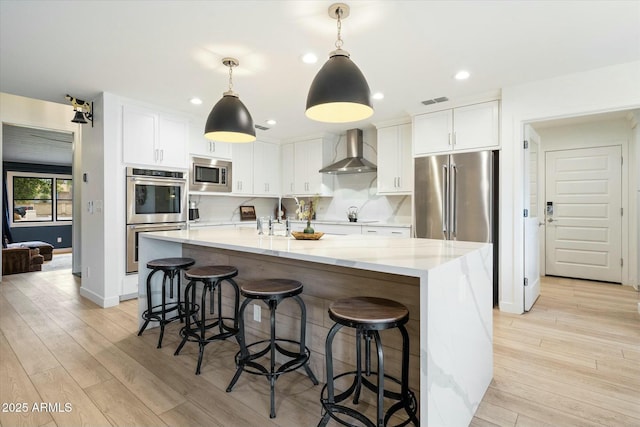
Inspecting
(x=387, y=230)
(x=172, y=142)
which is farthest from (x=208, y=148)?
(x=387, y=230)

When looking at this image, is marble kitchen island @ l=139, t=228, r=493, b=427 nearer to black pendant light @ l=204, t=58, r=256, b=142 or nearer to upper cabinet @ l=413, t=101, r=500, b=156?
black pendant light @ l=204, t=58, r=256, b=142

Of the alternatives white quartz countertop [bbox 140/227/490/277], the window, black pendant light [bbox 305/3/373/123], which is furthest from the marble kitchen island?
the window

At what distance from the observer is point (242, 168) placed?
543 centimetres

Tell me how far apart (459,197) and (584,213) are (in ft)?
8.69

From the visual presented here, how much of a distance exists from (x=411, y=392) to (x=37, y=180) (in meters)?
10.6

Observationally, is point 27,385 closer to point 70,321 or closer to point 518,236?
point 70,321

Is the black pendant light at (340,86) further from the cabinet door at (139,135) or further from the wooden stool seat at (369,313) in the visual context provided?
the cabinet door at (139,135)

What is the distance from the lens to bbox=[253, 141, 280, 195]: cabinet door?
5668 millimetres

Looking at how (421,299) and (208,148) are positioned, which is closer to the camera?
(421,299)

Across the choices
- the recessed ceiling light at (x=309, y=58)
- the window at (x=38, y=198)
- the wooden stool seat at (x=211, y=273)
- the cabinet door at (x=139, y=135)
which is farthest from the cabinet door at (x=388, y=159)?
the window at (x=38, y=198)

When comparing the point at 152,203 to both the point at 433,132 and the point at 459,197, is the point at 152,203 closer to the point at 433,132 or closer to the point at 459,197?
the point at 433,132

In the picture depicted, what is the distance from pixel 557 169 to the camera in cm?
512

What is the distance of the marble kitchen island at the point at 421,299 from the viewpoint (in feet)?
4.40

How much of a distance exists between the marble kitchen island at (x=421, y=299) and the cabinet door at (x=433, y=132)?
7.03 ft
